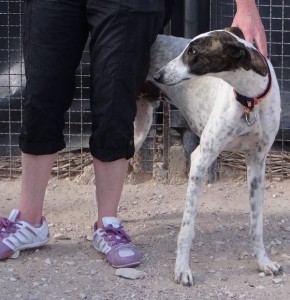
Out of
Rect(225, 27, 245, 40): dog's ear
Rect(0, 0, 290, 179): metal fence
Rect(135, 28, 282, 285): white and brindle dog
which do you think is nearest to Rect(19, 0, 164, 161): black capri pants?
Rect(135, 28, 282, 285): white and brindle dog

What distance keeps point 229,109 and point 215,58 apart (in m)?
0.25

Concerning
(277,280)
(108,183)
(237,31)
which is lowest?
(277,280)

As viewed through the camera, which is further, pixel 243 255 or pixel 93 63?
pixel 243 255

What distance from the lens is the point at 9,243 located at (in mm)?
3885

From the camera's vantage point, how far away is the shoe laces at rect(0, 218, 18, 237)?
12.9ft

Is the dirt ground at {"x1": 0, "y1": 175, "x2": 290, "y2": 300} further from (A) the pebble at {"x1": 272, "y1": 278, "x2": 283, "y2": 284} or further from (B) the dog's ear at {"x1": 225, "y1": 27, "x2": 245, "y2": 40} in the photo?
(B) the dog's ear at {"x1": 225, "y1": 27, "x2": 245, "y2": 40}

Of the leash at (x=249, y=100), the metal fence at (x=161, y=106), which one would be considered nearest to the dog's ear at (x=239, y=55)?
the leash at (x=249, y=100)

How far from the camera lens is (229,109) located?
12.3 ft

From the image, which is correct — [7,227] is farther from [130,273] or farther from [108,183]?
[130,273]

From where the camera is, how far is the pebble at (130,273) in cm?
370

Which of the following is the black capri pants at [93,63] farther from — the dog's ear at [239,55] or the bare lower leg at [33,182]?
the dog's ear at [239,55]

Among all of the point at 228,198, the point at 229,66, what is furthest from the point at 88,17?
the point at 228,198

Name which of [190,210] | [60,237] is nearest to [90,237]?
[60,237]

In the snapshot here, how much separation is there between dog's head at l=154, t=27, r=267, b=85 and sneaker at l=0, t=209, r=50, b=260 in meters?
0.94
